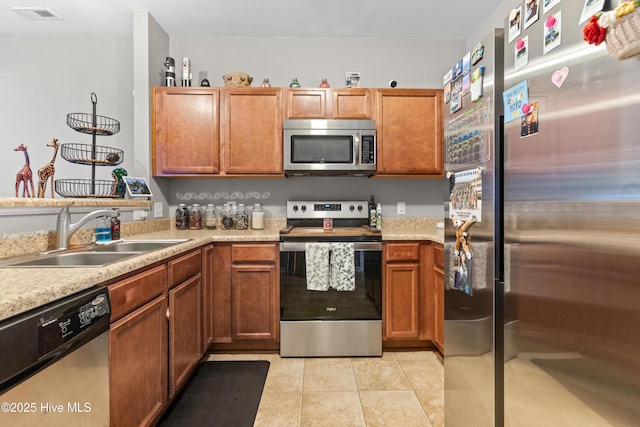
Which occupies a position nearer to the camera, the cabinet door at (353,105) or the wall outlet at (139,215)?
the wall outlet at (139,215)

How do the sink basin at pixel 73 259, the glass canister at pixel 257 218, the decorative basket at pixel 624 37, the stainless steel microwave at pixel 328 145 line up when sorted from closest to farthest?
the decorative basket at pixel 624 37 < the sink basin at pixel 73 259 < the stainless steel microwave at pixel 328 145 < the glass canister at pixel 257 218

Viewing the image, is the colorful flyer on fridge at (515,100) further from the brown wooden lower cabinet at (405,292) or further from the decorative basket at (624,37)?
the brown wooden lower cabinet at (405,292)

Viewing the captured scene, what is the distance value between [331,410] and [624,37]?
187 centimetres

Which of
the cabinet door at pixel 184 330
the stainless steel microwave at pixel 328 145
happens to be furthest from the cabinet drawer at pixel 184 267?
the stainless steel microwave at pixel 328 145

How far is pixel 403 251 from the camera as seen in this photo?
92.0 inches

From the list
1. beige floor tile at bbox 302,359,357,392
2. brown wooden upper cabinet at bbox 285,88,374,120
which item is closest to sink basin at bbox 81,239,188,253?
beige floor tile at bbox 302,359,357,392

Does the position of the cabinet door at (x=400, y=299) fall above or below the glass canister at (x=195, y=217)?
below

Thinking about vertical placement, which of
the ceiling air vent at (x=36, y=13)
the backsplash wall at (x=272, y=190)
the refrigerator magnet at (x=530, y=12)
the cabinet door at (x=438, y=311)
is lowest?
the cabinet door at (x=438, y=311)

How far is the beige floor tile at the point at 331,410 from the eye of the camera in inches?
63.0

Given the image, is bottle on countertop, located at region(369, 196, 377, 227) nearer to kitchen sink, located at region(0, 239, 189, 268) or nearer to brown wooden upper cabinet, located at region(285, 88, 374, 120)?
brown wooden upper cabinet, located at region(285, 88, 374, 120)

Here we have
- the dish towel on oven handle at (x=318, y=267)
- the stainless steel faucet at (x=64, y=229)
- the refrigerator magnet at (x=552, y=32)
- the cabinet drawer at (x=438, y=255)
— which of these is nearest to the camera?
the refrigerator magnet at (x=552, y=32)

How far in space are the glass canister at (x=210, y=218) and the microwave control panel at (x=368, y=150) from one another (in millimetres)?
1428

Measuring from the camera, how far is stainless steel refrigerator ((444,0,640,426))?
0.64 meters

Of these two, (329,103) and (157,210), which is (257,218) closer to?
(157,210)
